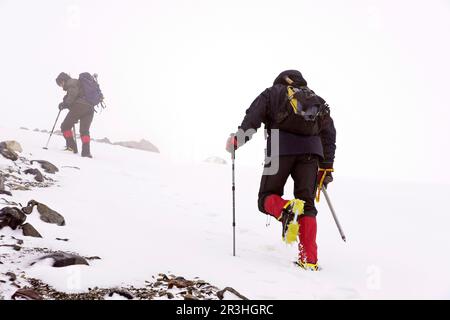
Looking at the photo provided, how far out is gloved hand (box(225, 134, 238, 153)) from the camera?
15.7 feet

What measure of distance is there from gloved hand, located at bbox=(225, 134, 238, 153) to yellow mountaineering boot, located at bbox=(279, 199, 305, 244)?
3.24 ft

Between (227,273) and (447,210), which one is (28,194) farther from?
(447,210)

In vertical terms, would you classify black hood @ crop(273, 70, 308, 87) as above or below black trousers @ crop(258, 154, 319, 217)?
above

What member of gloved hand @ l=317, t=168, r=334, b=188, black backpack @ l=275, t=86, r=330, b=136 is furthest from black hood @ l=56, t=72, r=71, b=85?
gloved hand @ l=317, t=168, r=334, b=188

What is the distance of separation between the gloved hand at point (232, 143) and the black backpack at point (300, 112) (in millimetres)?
573

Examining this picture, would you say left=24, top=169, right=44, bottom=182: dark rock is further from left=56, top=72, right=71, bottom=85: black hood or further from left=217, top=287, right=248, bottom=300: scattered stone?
left=56, top=72, right=71, bottom=85: black hood

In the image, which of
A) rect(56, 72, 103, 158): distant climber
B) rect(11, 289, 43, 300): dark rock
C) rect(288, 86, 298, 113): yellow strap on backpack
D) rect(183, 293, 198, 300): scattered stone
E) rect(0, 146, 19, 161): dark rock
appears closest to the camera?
rect(11, 289, 43, 300): dark rock

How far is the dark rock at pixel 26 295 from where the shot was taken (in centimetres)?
243

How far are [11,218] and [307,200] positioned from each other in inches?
126

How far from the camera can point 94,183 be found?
7.92 meters

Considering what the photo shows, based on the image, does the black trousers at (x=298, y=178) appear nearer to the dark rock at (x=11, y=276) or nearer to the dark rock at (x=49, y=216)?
the dark rock at (x=49, y=216)

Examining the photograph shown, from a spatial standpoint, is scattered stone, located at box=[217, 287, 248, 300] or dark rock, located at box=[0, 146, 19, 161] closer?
scattered stone, located at box=[217, 287, 248, 300]

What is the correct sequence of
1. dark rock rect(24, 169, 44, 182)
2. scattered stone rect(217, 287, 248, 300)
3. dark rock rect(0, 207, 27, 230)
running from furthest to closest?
dark rock rect(24, 169, 44, 182), dark rock rect(0, 207, 27, 230), scattered stone rect(217, 287, 248, 300)

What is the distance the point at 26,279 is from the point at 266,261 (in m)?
2.66
